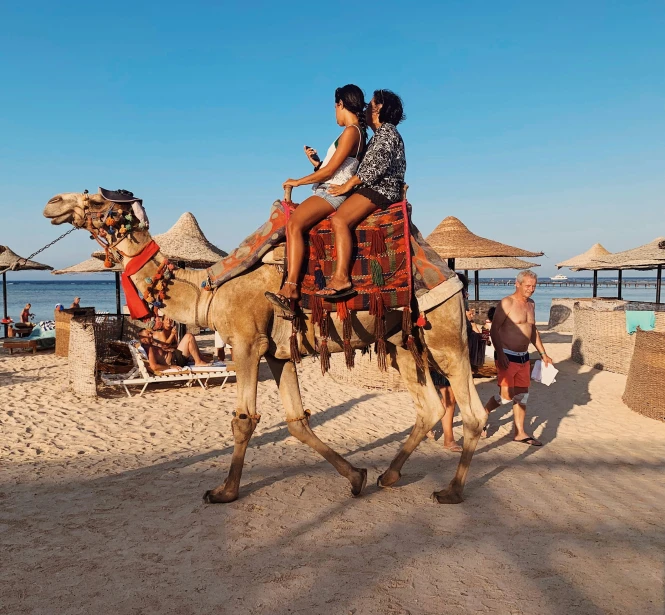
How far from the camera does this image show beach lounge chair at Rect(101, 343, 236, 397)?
33.4 feet

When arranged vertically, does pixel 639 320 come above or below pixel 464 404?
above

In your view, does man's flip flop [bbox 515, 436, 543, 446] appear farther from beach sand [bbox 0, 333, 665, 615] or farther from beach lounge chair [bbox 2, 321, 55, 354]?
beach lounge chair [bbox 2, 321, 55, 354]

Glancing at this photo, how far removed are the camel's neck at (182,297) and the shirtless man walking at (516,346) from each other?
13.8 feet

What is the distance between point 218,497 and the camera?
4828 mm

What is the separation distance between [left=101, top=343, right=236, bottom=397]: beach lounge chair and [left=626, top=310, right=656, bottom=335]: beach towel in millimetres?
8583

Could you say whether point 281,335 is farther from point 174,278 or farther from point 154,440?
point 154,440

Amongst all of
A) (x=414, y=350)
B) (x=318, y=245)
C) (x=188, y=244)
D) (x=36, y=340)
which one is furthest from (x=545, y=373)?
(x=36, y=340)

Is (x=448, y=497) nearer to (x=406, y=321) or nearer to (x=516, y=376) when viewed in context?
(x=406, y=321)

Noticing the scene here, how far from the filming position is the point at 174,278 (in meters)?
4.92

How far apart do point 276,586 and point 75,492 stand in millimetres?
2802

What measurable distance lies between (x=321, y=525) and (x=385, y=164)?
2992 mm

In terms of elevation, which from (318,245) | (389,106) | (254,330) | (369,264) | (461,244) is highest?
(389,106)

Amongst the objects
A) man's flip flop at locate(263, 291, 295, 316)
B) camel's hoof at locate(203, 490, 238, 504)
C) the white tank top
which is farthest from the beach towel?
camel's hoof at locate(203, 490, 238, 504)

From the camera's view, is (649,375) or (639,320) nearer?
(649,375)
